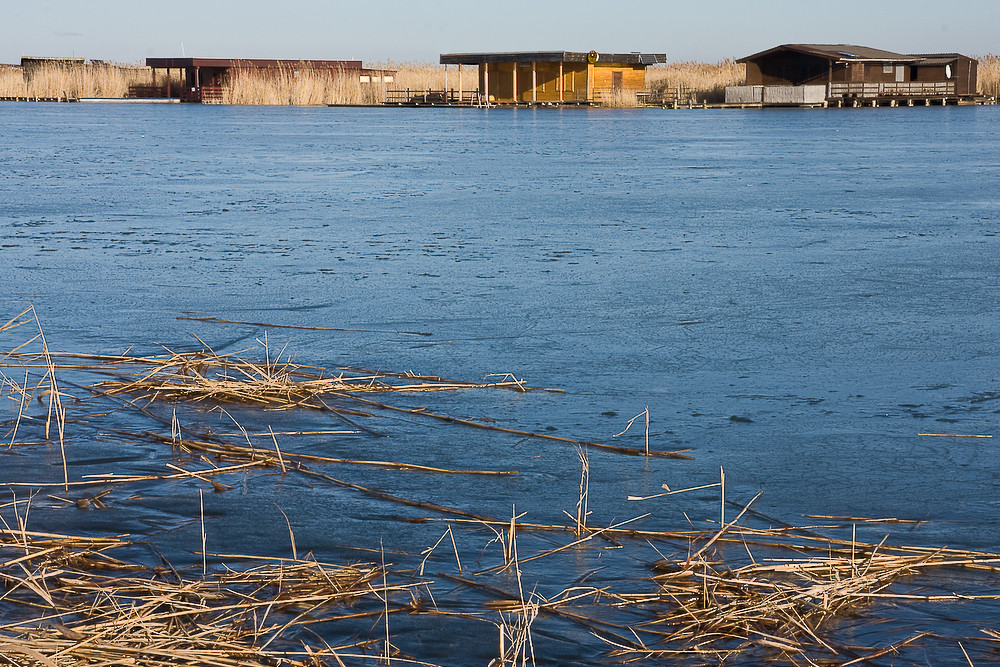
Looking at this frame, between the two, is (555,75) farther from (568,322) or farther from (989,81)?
(568,322)

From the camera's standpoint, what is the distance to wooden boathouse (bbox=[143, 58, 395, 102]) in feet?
229

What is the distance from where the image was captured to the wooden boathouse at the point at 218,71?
6988 centimetres

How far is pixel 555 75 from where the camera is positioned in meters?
61.9

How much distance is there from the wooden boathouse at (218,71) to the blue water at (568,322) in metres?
53.0

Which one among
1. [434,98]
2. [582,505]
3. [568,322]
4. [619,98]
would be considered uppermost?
[434,98]

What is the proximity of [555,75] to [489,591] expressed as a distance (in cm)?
6010

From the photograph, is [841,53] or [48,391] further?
[841,53]

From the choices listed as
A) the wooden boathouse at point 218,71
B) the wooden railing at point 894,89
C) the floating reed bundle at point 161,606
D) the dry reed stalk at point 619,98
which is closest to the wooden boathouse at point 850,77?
the wooden railing at point 894,89

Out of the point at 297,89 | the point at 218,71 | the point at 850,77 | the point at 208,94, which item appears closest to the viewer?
the point at 850,77

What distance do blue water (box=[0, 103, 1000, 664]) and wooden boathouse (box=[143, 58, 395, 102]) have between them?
174 ft

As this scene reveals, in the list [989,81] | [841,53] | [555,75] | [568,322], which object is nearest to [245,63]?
[555,75]

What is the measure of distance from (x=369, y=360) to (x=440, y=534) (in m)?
2.67

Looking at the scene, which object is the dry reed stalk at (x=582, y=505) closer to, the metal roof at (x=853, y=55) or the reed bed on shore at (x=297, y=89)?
the metal roof at (x=853, y=55)

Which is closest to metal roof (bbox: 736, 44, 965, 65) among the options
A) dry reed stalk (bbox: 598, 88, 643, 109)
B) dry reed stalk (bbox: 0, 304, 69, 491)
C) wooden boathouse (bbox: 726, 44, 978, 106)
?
wooden boathouse (bbox: 726, 44, 978, 106)
